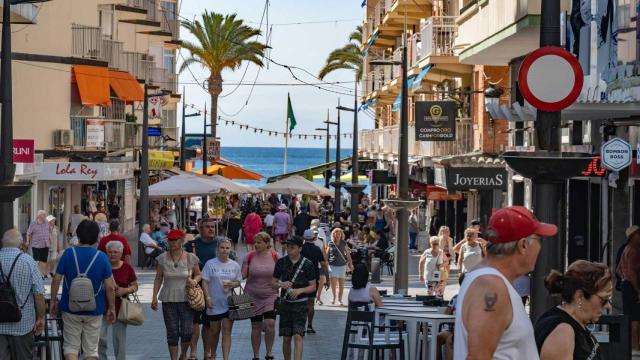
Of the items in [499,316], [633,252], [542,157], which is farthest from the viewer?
[633,252]

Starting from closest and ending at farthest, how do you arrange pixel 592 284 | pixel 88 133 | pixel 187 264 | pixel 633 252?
pixel 592 284 < pixel 187 264 < pixel 633 252 < pixel 88 133

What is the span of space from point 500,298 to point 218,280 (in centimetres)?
971

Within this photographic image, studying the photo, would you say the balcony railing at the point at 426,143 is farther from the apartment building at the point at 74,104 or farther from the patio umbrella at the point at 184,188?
the apartment building at the point at 74,104

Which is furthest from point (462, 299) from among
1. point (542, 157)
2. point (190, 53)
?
point (190, 53)

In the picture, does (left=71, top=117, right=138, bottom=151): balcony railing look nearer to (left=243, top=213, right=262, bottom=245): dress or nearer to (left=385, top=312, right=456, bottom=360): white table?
(left=243, top=213, right=262, bottom=245): dress

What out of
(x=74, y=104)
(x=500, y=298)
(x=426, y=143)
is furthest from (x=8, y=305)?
(x=74, y=104)

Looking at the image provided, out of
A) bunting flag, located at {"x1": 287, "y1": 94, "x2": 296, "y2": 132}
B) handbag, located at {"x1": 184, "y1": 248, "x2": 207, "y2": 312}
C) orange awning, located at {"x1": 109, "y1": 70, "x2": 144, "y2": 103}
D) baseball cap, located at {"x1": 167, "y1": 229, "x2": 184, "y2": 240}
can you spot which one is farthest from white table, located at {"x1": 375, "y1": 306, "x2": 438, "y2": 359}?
bunting flag, located at {"x1": 287, "y1": 94, "x2": 296, "y2": 132}

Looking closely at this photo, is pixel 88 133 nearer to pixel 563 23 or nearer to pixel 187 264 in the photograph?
pixel 563 23

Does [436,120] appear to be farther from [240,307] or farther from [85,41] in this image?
[240,307]

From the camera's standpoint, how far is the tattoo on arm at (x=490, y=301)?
5.98 meters

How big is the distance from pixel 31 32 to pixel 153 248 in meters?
10.7

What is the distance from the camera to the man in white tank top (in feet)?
19.7

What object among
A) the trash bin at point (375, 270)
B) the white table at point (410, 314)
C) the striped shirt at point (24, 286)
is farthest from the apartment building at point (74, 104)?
the striped shirt at point (24, 286)

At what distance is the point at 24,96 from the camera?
4147cm
